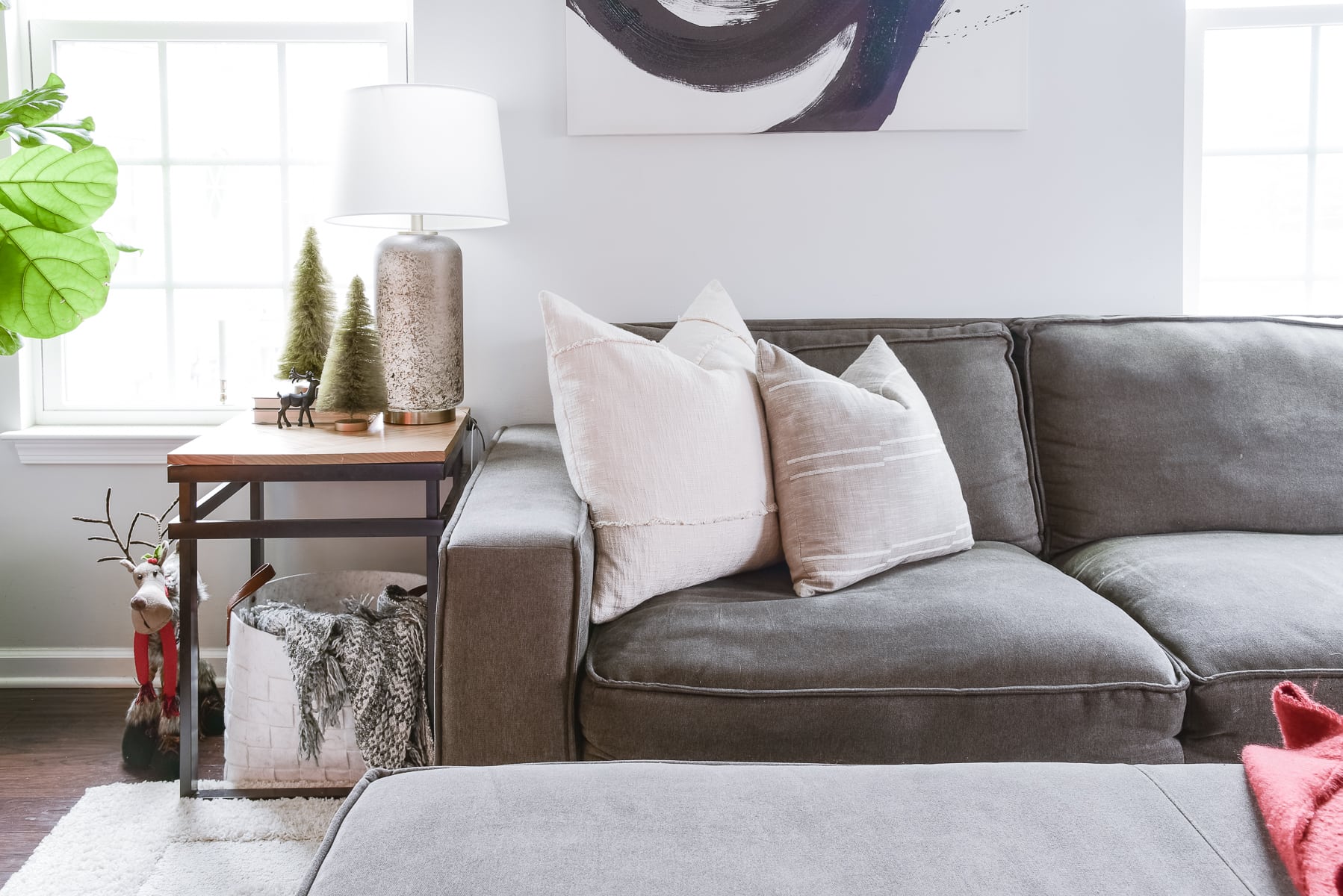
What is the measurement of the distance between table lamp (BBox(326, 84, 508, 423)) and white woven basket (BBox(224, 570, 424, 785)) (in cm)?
53

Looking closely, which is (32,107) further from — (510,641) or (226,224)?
(226,224)

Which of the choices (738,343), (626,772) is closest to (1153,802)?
(626,772)

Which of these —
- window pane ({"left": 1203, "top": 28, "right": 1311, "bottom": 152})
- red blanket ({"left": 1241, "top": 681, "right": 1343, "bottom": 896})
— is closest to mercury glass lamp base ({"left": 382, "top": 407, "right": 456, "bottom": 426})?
red blanket ({"left": 1241, "top": 681, "right": 1343, "bottom": 896})

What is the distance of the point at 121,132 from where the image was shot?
7.59 ft

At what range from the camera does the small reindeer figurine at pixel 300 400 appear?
191 centimetres

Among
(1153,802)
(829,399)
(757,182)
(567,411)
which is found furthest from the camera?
(757,182)

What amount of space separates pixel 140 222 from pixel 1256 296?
2914 mm

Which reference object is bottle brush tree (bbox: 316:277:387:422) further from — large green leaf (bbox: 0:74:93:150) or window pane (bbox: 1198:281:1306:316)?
window pane (bbox: 1198:281:1306:316)

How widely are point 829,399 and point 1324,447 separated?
3.55ft

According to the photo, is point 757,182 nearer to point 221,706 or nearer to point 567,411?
point 567,411

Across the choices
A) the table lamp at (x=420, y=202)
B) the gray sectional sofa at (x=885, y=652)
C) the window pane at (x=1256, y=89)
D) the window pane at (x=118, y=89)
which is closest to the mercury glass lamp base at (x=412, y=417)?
the table lamp at (x=420, y=202)

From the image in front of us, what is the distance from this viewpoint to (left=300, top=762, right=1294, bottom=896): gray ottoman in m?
0.68

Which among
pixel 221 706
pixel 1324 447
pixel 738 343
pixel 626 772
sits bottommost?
pixel 221 706

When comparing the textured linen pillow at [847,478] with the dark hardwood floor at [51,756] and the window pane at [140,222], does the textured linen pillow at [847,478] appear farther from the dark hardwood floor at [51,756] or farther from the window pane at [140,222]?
the window pane at [140,222]
